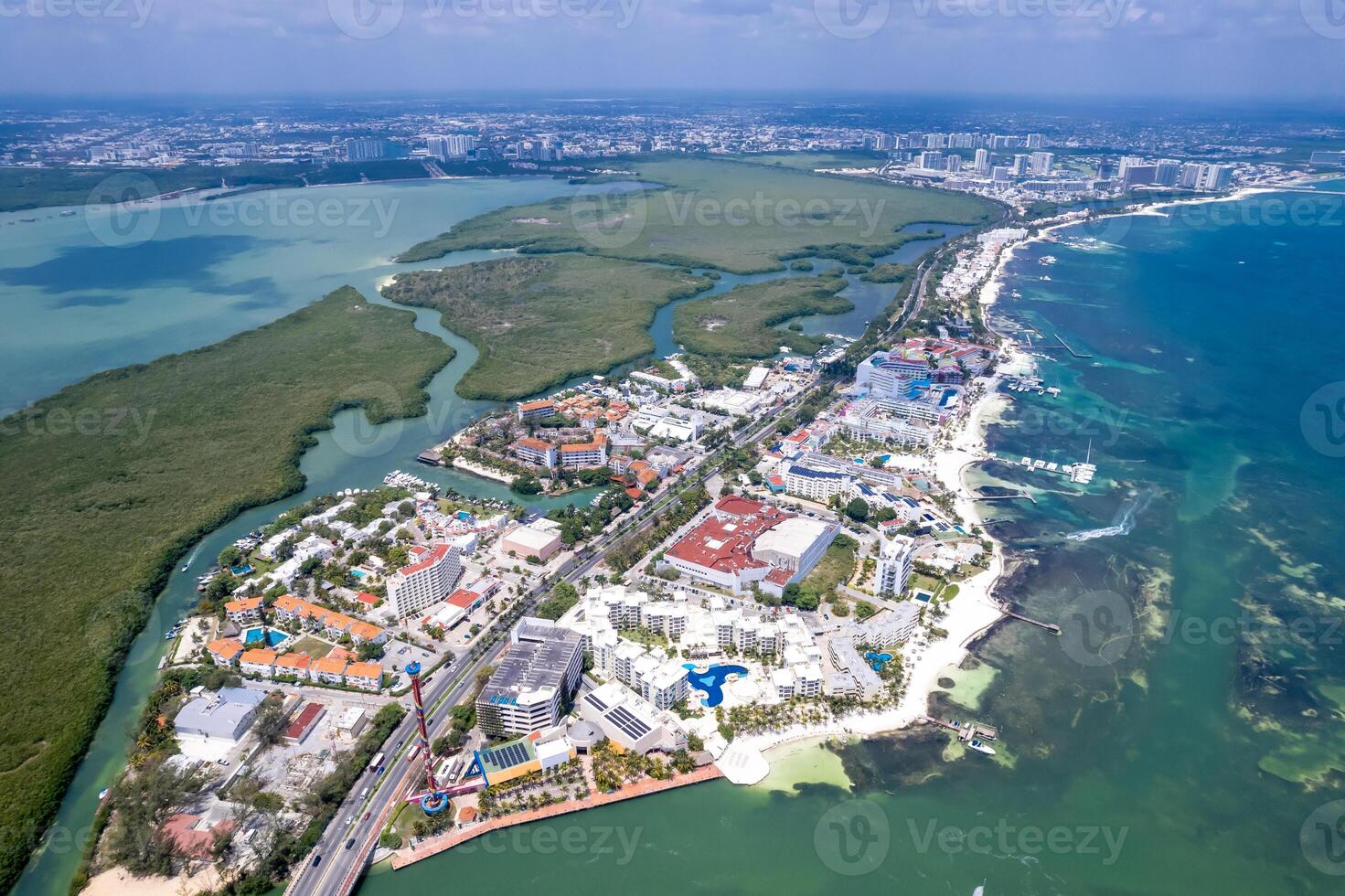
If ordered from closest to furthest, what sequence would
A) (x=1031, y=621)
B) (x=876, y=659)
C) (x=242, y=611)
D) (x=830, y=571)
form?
(x=876, y=659) < (x=1031, y=621) < (x=242, y=611) < (x=830, y=571)

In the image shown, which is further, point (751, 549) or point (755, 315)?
point (755, 315)

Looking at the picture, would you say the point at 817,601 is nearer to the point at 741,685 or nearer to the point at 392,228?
the point at 741,685

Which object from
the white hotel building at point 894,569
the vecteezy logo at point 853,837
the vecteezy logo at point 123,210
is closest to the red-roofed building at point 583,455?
the white hotel building at point 894,569

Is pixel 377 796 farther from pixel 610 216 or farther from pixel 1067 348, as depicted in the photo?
pixel 610 216

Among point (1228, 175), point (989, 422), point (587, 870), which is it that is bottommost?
point (587, 870)

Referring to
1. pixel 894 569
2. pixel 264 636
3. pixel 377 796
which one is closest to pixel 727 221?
pixel 894 569

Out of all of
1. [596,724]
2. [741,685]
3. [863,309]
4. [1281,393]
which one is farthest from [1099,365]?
[596,724]
